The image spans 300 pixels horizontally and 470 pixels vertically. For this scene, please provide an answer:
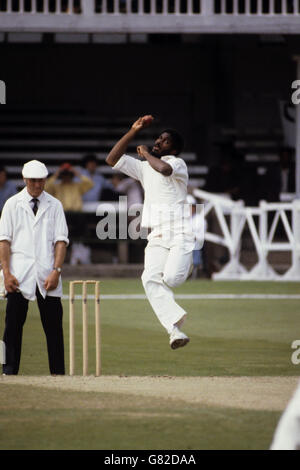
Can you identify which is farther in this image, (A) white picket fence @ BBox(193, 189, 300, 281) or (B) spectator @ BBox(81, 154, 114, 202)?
(B) spectator @ BBox(81, 154, 114, 202)

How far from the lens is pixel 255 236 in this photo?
21.3m

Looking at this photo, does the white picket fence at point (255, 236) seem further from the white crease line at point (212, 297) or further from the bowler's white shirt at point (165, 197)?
the bowler's white shirt at point (165, 197)

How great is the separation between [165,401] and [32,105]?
21.8 m

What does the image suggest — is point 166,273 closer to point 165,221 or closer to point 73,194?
point 165,221

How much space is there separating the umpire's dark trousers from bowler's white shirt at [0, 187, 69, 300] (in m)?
0.09

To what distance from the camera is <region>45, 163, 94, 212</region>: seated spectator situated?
22312 millimetres

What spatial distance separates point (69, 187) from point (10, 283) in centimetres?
1265

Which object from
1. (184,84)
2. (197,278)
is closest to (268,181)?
(197,278)

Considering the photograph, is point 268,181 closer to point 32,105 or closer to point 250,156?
point 250,156

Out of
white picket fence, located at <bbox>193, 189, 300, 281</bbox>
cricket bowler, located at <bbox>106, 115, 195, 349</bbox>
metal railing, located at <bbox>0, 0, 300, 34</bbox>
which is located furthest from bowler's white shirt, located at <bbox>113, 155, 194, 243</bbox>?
metal railing, located at <bbox>0, 0, 300, 34</bbox>

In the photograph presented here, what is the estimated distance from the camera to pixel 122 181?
23.5 meters

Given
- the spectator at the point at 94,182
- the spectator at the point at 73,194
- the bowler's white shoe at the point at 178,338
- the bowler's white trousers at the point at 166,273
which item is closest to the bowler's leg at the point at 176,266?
the bowler's white trousers at the point at 166,273

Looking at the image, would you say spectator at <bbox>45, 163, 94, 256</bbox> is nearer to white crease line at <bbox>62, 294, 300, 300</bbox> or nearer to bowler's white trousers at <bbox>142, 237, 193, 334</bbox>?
white crease line at <bbox>62, 294, 300, 300</bbox>

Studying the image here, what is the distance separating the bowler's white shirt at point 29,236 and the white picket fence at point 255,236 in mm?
11297
